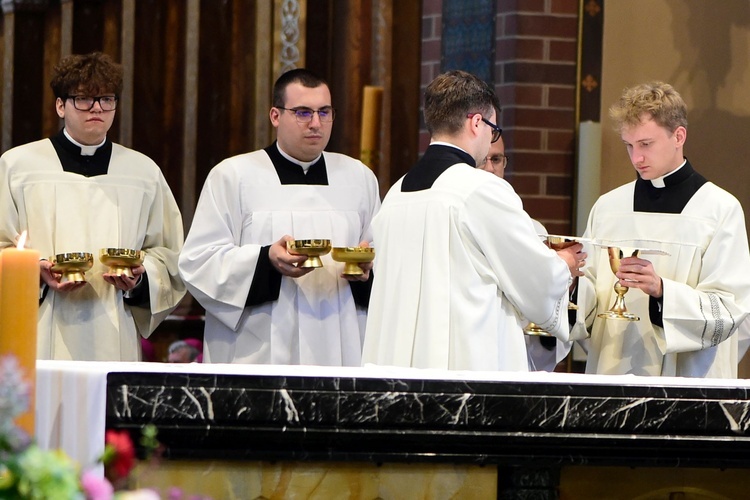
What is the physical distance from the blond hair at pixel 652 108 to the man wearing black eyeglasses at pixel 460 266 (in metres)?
0.70

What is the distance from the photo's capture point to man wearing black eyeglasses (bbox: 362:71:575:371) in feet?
12.2

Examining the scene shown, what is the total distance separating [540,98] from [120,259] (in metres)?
2.54

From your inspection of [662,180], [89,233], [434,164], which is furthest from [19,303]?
[662,180]

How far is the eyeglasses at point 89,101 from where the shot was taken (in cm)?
464

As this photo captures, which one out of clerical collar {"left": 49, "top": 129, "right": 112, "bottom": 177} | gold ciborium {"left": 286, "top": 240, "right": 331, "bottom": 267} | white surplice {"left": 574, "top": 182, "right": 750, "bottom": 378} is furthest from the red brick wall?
clerical collar {"left": 49, "top": 129, "right": 112, "bottom": 177}

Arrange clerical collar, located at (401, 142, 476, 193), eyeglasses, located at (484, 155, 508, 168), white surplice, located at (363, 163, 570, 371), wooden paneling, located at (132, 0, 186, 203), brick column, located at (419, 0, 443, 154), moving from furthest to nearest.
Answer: wooden paneling, located at (132, 0, 186, 203), brick column, located at (419, 0, 443, 154), eyeglasses, located at (484, 155, 508, 168), clerical collar, located at (401, 142, 476, 193), white surplice, located at (363, 163, 570, 371)

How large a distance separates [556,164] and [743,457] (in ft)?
11.9

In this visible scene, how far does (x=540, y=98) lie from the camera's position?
605 cm

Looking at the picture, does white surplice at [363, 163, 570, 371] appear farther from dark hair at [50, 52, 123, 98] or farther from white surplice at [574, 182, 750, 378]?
dark hair at [50, 52, 123, 98]

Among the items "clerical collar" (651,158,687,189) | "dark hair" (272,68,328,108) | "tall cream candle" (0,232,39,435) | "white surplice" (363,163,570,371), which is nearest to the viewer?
"tall cream candle" (0,232,39,435)

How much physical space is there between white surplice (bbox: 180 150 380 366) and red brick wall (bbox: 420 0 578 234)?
1.37m

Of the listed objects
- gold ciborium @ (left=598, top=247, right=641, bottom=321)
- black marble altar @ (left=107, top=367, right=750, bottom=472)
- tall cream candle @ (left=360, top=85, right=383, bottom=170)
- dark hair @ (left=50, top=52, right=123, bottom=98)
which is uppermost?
dark hair @ (left=50, top=52, right=123, bottom=98)

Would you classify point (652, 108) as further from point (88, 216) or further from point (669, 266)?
point (88, 216)

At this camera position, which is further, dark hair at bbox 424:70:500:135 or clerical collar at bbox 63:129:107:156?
clerical collar at bbox 63:129:107:156
